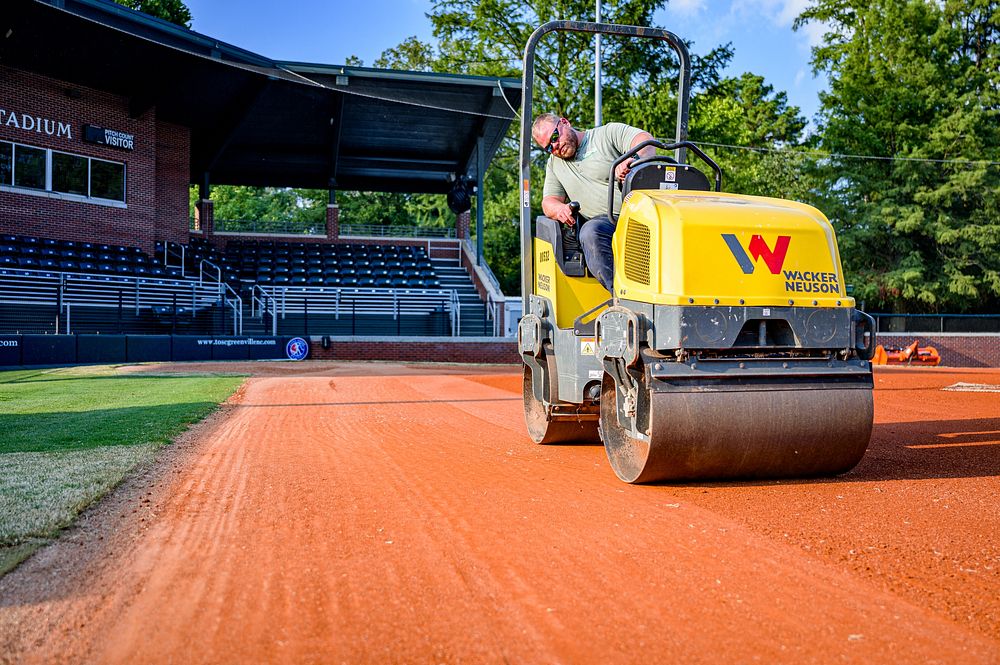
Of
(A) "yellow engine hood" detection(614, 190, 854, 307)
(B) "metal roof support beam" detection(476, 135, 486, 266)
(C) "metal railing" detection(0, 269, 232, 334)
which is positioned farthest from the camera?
(B) "metal roof support beam" detection(476, 135, 486, 266)

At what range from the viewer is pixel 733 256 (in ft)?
16.3

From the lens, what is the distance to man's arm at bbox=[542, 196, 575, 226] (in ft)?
21.1

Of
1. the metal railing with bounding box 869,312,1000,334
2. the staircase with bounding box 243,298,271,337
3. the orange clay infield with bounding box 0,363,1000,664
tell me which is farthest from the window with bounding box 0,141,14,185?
the metal railing with bounding box 869,312,1000,334

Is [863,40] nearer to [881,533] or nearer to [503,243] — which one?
[503,243]

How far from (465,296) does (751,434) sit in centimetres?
2589

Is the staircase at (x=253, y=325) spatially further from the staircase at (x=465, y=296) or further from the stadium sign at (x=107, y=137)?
the stadium sign at (x=107, y=137)

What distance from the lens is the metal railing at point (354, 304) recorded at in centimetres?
2658

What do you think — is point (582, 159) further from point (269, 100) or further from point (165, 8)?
point (165, 8)

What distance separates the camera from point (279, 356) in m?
24.0

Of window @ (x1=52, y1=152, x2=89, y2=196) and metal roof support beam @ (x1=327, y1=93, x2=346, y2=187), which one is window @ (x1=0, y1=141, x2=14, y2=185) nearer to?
window @ (x1=52, y1=152, x2=89, y2=196)

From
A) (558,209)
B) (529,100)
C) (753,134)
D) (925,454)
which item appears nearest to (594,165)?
(558,209)

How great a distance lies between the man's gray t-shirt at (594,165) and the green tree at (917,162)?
3081cm

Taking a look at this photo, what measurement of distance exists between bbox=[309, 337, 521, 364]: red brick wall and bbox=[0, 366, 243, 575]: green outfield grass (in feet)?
29.3

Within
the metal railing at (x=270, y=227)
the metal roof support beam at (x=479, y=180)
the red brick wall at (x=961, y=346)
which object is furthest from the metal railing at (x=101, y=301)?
the red brick wall at (x=961, y=346)
